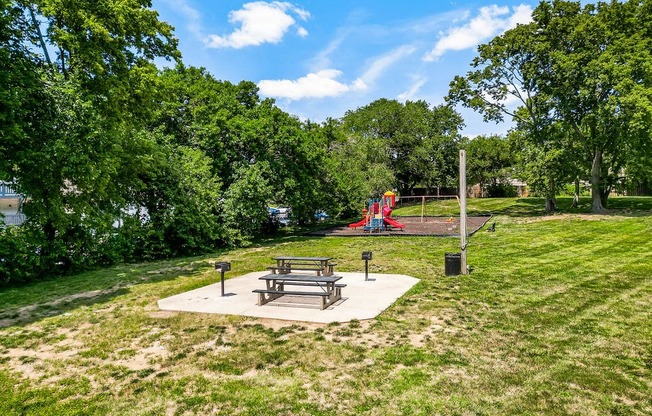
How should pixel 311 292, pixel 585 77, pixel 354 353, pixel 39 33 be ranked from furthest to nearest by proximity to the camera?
pixel 585 77, pixel 39 33, pixel 311 292, pixel 354 353

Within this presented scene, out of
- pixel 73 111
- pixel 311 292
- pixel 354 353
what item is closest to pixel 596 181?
pixel 311 292

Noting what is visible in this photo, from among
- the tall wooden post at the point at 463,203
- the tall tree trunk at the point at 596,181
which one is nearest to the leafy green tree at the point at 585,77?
the tall tree trunk at the point at 596,181

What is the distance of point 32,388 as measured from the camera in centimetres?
465

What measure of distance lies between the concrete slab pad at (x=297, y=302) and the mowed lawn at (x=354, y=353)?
307 millimetres

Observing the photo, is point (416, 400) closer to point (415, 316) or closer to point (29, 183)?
point (415, 316)

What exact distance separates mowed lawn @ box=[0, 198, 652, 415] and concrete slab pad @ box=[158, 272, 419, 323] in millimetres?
307

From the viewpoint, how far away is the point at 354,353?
17.8ft

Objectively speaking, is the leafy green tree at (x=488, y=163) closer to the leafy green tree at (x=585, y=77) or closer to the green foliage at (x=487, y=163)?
the green foliage at (x=487, y=163)

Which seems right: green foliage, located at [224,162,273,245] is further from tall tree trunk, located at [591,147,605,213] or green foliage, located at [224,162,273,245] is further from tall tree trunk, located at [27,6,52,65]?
tall tree trunk, located at [591,147,605,213]

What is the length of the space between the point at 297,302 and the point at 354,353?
9.35 feet

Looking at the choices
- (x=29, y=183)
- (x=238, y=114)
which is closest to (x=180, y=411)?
(x=29, y=183)

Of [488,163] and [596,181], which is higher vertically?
[488,163]

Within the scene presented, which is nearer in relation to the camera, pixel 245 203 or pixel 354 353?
pixel 354 353

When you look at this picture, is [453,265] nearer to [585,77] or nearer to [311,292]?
[311,292]
